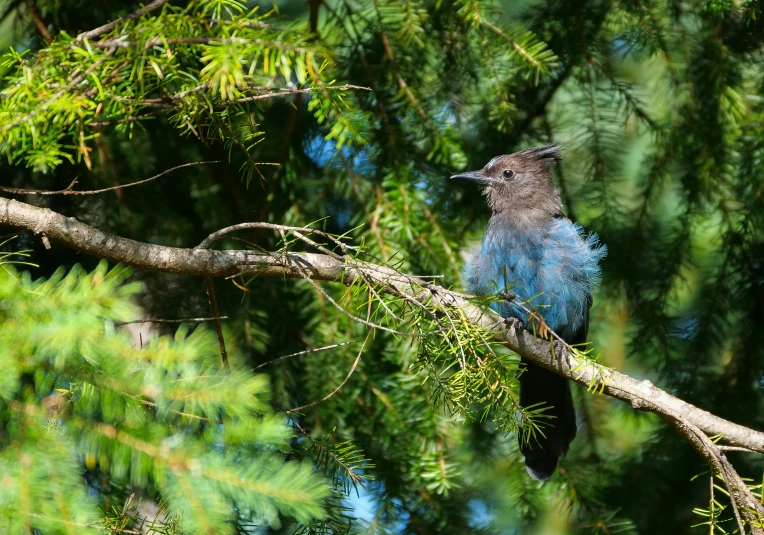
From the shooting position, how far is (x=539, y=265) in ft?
11.5

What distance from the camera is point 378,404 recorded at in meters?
2.92

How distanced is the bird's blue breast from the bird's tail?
24 centimetres

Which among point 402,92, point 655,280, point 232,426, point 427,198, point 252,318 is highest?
point 232,426

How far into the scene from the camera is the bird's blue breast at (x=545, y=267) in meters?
3.44

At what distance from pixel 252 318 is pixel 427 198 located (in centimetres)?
82

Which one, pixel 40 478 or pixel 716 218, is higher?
pixel 40 478

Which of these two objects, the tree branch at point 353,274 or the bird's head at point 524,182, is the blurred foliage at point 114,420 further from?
the bird's head at point 524,182

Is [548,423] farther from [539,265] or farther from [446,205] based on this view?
[446,205]

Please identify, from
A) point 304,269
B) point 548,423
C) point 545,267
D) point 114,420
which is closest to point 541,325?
point 304,269

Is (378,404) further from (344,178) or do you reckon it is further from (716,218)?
(716,218)

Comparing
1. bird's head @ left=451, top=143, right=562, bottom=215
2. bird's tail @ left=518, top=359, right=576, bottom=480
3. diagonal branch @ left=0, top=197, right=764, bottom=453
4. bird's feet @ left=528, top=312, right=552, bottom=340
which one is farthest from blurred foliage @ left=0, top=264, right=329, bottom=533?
bird's head @ left=451, top=143, right=562, bottom=215

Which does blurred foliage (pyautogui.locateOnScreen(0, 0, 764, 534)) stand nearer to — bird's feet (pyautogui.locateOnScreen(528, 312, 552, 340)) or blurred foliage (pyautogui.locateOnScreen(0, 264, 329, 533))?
bird's feet (pyautogui.locateOnScreen(528, 312, 552, 340))

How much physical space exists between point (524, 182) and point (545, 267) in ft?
1.68

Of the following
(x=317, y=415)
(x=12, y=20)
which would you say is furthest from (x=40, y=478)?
(x=12, y=20)
